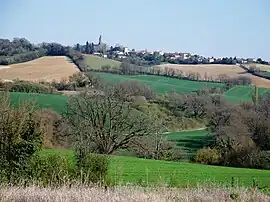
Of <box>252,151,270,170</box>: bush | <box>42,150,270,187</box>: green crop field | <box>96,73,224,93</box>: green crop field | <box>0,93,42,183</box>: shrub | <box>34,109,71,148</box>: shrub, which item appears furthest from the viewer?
<box>96,73,224,93</box>: green crop field

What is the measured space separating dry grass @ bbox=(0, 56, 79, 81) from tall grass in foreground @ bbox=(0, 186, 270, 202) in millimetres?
59010

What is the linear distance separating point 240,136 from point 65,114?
16945mm

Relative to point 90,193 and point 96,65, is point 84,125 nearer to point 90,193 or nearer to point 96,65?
point 90,193

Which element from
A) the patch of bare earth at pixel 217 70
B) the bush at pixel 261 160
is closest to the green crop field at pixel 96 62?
the patch of bare earth at pixel 217 70

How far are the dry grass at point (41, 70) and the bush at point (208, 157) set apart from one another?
2682 cm

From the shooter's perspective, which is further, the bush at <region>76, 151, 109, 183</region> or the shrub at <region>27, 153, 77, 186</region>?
the bush at <region>76, 151, 109, 183</region>

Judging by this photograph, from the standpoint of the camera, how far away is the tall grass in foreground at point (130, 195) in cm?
889

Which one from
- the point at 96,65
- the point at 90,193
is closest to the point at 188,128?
the point at 96,65

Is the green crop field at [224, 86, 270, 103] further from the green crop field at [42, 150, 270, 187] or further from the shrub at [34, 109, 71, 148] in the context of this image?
the green crop field at [42, 150, 270, 187]

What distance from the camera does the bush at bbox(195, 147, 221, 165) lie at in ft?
158

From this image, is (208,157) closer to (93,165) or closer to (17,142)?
(93,165)

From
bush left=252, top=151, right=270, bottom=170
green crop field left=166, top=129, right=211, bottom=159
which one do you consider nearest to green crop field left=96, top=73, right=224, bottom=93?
green crop field left=166, top=129, right=211, bottom=159

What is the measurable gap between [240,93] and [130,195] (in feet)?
233

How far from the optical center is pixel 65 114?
149ft
